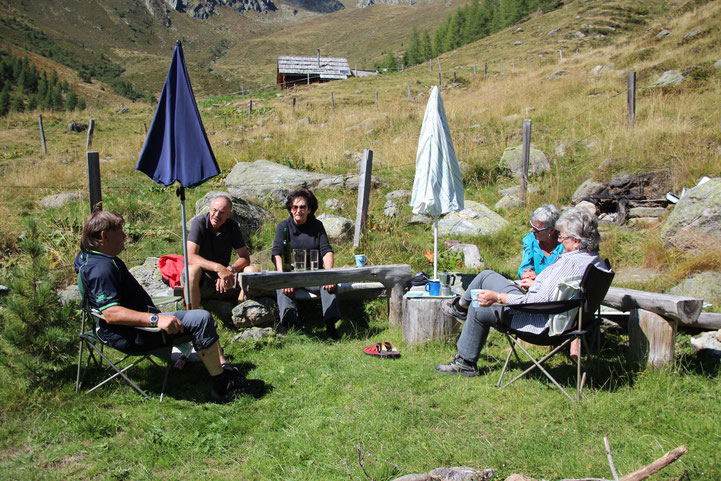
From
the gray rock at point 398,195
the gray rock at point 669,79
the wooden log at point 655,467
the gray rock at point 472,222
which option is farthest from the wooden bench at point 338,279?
the gray rock at point 669,79

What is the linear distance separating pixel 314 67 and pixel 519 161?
111 feet

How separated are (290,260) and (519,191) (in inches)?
210

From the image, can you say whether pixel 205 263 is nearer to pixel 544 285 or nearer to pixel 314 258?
pixel 314 258

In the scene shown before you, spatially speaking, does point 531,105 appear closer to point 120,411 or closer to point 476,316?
point 476,316

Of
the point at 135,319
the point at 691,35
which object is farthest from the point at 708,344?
the point at 691,35

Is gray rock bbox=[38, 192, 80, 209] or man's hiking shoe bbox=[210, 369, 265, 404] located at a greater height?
gray rock bbox=[38, 192, 80, 209]

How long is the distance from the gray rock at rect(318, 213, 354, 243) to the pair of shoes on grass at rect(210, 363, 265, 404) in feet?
12.5

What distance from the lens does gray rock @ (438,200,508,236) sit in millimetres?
7641

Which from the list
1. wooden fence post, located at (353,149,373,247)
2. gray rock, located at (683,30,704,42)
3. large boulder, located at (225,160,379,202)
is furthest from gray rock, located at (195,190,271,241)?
gray rock, located at (683,30,704,42)

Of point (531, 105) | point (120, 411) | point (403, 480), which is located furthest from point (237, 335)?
point (531, 105)

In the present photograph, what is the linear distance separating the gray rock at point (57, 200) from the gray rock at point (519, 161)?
27.3ft

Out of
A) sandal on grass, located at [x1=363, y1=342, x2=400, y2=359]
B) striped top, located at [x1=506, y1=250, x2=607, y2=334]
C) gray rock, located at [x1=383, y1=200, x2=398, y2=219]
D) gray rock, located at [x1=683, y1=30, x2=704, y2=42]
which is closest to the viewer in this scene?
striped top, located at [x1=506, y1=250, x2=607, y2=334]

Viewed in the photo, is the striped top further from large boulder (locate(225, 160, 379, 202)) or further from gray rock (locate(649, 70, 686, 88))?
gray rock (locate(649, 70, 686, 88))

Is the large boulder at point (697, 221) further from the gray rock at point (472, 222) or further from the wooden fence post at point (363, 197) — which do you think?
the wooden fence post at point (363, 197)
